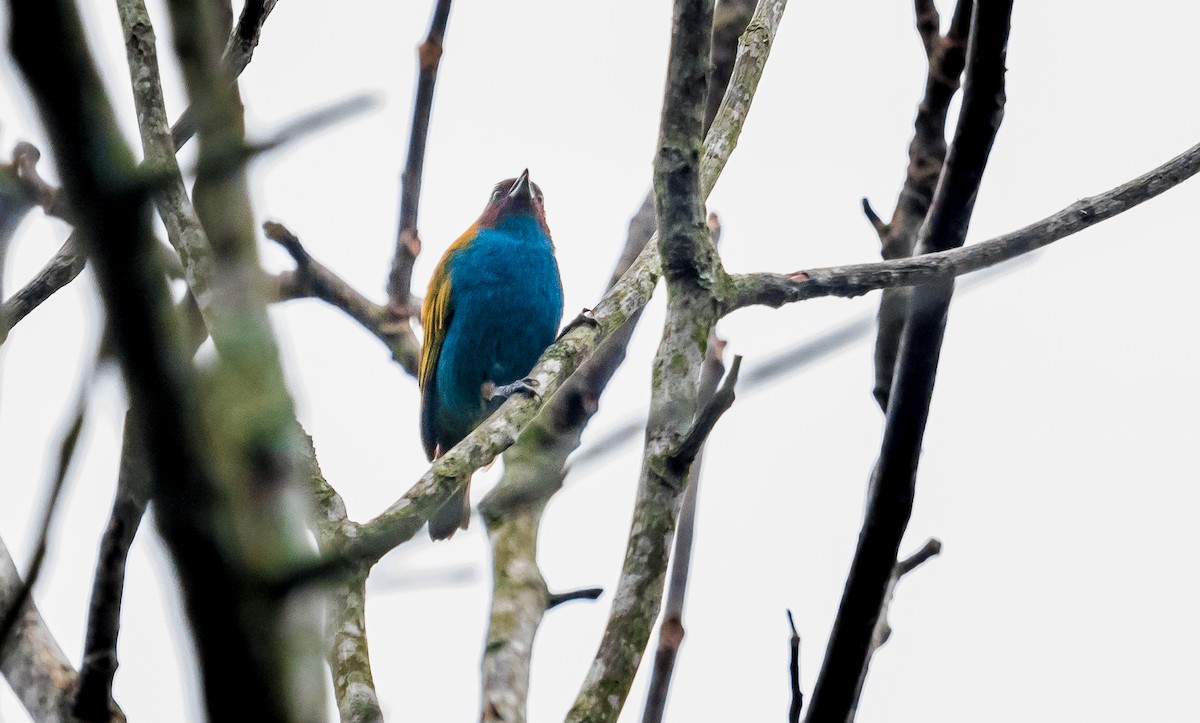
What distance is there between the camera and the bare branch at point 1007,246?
11.1 ft

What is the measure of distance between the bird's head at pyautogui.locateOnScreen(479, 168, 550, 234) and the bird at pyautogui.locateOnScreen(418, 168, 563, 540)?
14 cm

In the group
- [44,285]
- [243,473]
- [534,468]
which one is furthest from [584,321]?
[243,473]

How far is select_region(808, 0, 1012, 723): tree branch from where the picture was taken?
3090 mm

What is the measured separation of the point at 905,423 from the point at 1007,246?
0.66m

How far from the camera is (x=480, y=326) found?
24.6ft

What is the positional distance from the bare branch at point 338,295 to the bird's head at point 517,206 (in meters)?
2.43

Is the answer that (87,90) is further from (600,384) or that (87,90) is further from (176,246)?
(600,384)

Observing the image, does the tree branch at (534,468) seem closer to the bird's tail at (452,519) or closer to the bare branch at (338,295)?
the bare branch at (338,295)

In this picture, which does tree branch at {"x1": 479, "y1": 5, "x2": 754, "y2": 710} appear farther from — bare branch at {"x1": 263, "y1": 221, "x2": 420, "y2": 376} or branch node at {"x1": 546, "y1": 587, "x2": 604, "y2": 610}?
bare branch at {"x1": 263, "y1": 221, "x2": 420, "y2": 376}

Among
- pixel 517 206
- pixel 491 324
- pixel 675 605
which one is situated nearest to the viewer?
pixel 675 605

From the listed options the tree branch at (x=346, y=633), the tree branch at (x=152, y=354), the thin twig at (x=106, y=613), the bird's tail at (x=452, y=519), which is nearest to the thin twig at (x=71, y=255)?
the thin twig at (x=106, y=613)

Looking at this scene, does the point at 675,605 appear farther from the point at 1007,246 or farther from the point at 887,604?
the point at 1007,246

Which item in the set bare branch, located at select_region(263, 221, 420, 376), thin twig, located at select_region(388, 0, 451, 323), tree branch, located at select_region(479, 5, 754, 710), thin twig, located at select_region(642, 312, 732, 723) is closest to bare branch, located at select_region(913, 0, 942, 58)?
tree branch, located at select_region(479, 5, 754, 710)

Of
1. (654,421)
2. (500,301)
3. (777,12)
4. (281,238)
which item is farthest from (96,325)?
(500,301)
